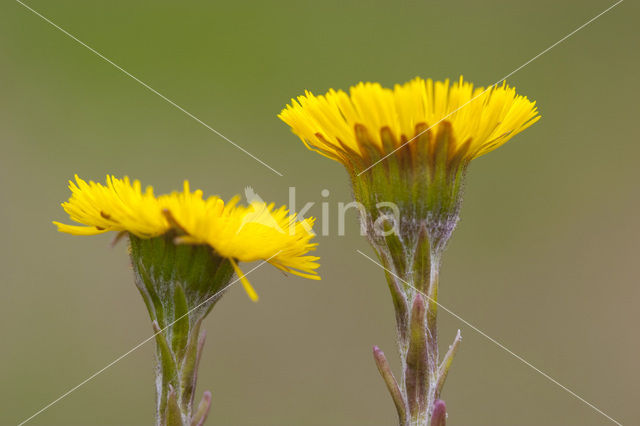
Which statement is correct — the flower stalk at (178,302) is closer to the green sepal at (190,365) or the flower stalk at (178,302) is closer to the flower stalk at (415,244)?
the green sepal at (190,365)

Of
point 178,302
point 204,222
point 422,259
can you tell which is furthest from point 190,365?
point 422,259

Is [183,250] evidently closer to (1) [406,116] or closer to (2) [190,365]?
(2) [190,365]

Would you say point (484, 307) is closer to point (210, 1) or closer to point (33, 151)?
point (33, 151)

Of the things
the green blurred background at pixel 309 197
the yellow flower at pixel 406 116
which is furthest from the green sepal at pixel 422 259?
the green blurred background at pixel 309 197

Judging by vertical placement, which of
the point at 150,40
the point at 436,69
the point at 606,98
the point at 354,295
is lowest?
the point at 354,295

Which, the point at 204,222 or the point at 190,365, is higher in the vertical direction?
the point at 204,222

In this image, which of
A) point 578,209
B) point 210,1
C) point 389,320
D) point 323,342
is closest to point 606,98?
point 578,209
